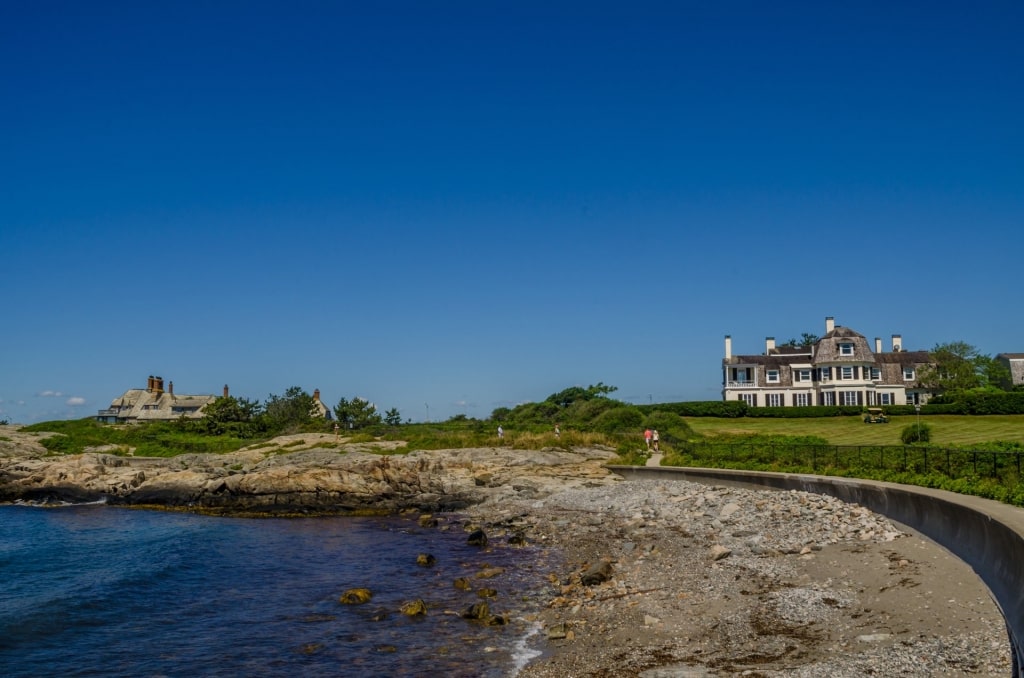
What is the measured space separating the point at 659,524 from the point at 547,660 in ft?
47.9

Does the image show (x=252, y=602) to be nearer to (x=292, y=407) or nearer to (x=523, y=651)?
(x=523, y=651)

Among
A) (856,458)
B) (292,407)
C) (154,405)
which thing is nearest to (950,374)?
(856,458)

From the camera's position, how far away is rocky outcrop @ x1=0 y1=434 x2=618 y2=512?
42094 mm

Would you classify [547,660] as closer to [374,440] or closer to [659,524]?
[659,524]

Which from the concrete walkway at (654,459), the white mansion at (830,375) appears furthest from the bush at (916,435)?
the white mansion at (830,375)

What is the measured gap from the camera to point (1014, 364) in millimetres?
88688

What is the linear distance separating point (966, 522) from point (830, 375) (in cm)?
6622

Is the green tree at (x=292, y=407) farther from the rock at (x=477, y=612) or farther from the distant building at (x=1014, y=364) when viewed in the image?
the distant building at (x=1014, y=364)

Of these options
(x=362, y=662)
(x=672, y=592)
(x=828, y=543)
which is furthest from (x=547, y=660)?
(x=828, y=543)

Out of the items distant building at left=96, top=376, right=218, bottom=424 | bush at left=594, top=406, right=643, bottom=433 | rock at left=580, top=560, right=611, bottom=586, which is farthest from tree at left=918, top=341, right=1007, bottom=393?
distant building at left=96, top=376, right=218, bottom=424

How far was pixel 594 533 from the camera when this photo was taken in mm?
28094

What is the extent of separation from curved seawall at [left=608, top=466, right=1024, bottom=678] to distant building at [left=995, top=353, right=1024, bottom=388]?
7483 cm

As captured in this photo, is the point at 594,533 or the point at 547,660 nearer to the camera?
the point at 547,660

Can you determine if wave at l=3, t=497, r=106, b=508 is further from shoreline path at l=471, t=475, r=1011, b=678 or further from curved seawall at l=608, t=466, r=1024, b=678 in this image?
curved seawall at l=608, t=466, r=1024, b=678
